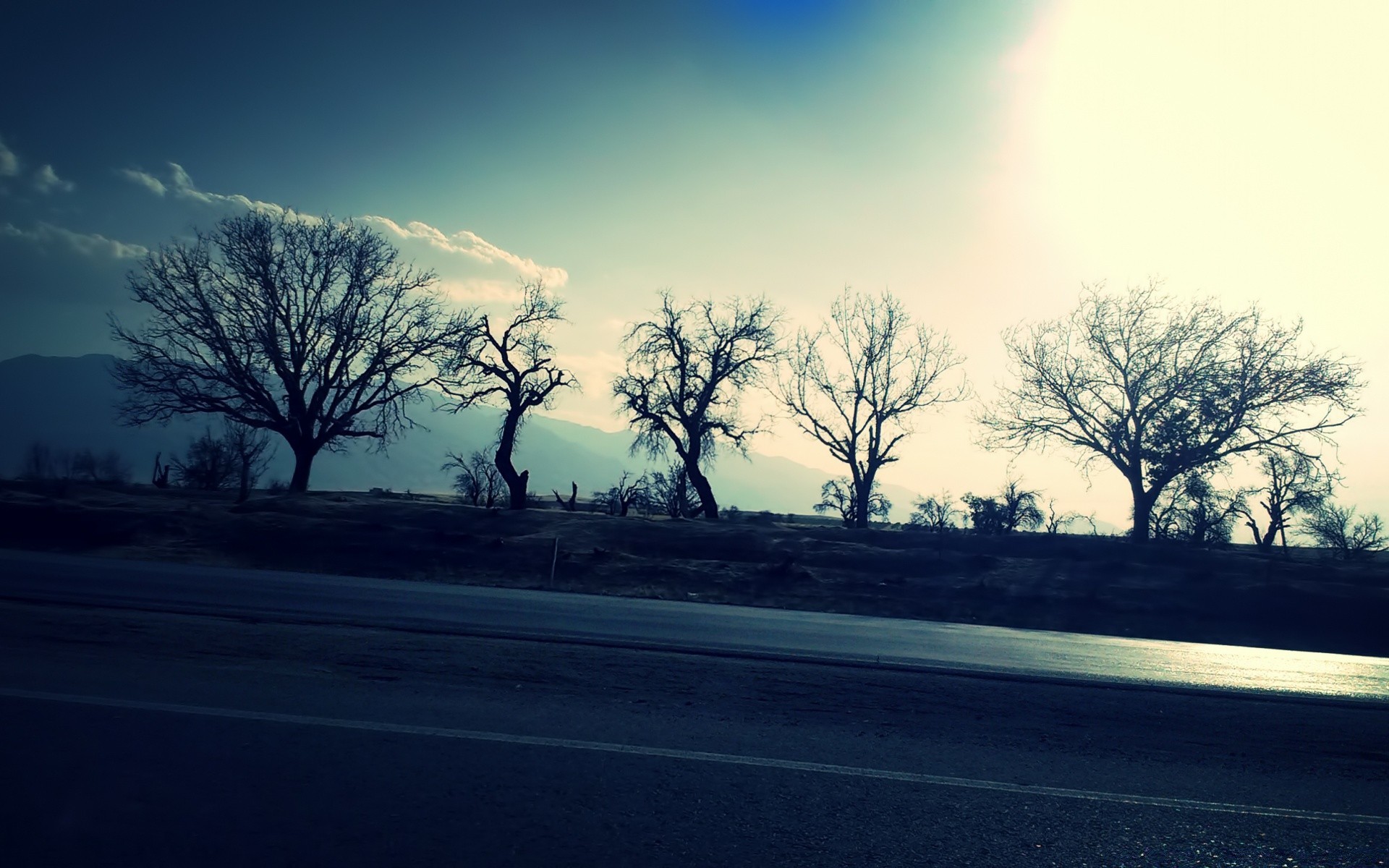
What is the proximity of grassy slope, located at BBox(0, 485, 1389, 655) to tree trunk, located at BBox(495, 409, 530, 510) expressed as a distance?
19.0 ft

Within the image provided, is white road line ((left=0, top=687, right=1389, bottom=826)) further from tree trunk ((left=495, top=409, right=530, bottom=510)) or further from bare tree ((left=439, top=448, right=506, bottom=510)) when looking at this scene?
bare tree ((left=439, top=448, right=506, bottom=510))

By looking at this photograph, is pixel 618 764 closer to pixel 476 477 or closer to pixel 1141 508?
pixel 1141 508

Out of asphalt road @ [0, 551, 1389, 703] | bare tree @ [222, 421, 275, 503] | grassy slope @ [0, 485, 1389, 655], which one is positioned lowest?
asphalt road @ [0, 551, 1389, 703]

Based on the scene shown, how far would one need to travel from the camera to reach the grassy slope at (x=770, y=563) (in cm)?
1889

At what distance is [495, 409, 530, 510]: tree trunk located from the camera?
32.3 meters

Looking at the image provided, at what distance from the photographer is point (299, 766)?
450cm

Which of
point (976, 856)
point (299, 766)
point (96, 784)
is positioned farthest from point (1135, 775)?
point (96, 784)

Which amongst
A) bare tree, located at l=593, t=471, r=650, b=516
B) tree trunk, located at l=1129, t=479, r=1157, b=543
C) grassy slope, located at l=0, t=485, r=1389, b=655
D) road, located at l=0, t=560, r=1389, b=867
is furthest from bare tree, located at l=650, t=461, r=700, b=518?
road, located at l=0, t=560, r=1389, b=867

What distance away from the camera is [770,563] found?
2286 centimetres

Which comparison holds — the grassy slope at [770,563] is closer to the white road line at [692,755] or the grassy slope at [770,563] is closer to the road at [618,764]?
the road at [618,764]

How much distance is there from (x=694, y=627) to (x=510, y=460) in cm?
2333

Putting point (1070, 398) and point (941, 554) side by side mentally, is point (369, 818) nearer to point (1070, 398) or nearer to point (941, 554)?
point (941, 554)

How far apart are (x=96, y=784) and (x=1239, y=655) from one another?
1533 centimetres

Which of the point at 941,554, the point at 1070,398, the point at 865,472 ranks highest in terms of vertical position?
the point at 1070,398
